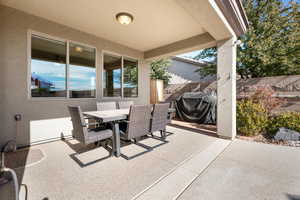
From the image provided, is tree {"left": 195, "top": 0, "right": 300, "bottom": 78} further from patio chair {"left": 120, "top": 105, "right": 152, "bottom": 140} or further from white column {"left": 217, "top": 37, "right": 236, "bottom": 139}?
patio chair {"left": 120, "top": 105, "right": 152, "bottom": 140}

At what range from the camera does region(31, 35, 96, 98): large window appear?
3232mm

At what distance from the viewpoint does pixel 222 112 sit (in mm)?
3699

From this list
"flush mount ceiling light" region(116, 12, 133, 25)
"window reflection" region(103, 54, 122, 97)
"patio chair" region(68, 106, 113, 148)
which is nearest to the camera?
"patio chair" region(68, 106, 113, 148)

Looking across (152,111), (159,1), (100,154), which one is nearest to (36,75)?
(100,154)

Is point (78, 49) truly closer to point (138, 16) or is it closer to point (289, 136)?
point (138, 16)

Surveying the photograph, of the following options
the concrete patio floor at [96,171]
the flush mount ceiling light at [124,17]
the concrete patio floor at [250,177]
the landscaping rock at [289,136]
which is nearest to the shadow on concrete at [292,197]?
the concrete patio floor at [250,177]

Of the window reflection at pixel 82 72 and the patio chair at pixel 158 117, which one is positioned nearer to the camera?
the patio chair at pixel 158 117

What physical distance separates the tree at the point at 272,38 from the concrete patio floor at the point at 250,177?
5698 millimetres

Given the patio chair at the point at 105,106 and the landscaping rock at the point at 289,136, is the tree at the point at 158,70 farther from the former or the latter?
the landscaping rock at the point at 289,136

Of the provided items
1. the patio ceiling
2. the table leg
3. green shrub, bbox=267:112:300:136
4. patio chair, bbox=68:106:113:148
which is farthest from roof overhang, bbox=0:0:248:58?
green shrub, bbox=267:112:300:136

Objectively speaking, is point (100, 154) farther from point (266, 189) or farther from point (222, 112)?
point (222, 112)

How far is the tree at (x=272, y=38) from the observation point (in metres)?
6.55

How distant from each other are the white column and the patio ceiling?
35cm

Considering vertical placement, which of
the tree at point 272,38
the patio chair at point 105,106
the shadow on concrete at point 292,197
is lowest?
the shadow on concrete at point 292,197
